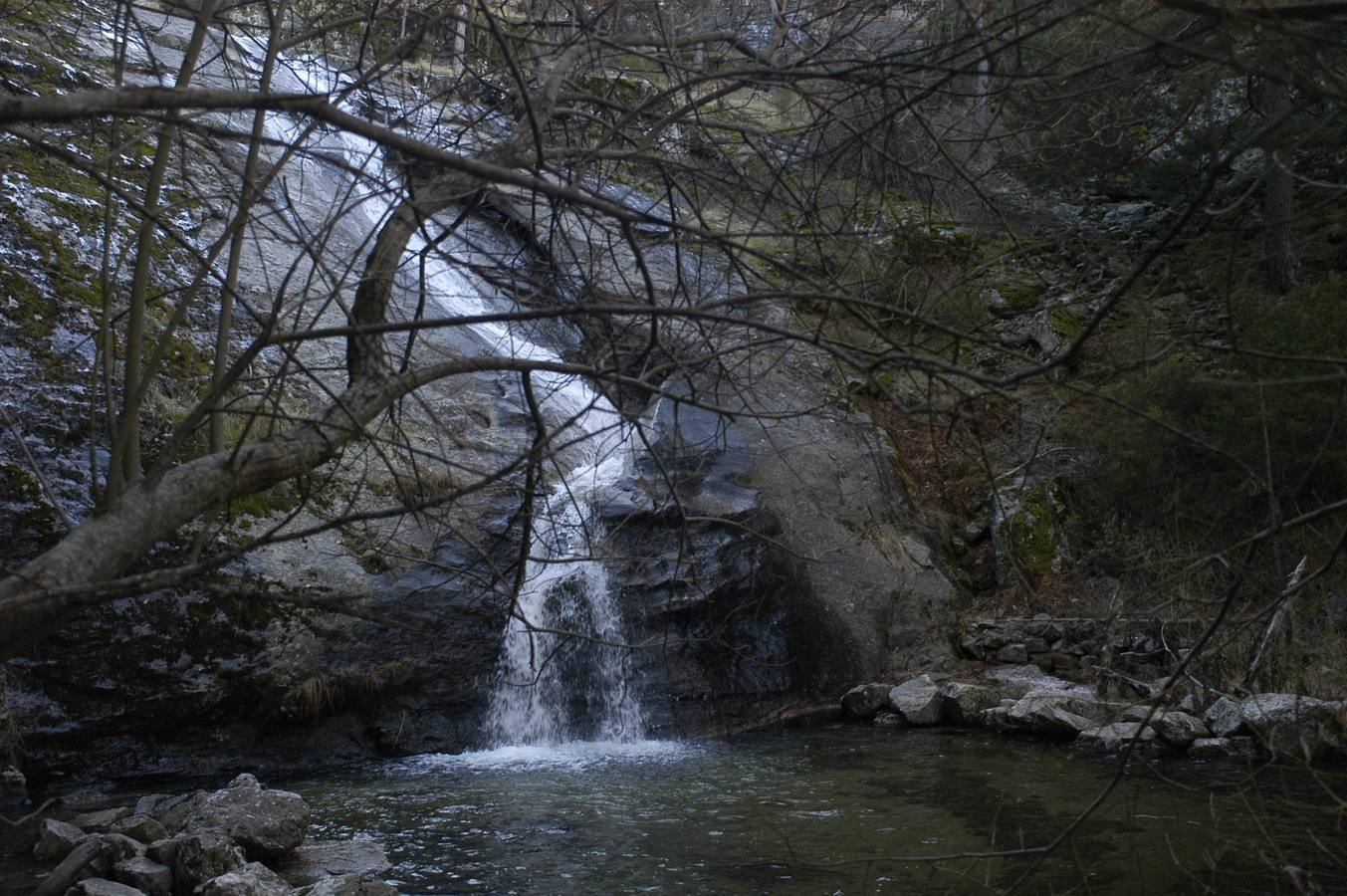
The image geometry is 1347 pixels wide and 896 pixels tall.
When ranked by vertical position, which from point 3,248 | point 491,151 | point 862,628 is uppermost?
point 3,248

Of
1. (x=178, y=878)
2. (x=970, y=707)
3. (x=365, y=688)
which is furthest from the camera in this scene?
(x=970, y=707)

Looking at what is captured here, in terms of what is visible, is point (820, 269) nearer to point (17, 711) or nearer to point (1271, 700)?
point (1271, 700)

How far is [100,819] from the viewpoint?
5914mm

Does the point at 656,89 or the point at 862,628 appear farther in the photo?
the point at 862,628

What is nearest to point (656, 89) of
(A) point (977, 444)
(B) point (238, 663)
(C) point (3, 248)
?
(A) point (977, 444)

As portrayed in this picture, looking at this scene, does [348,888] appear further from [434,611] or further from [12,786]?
[434,611]

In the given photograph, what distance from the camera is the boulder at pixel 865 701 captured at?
944 cm

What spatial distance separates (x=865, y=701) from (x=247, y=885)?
6002 millimetres

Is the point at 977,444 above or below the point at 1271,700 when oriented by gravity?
above

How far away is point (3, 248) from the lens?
8258mm

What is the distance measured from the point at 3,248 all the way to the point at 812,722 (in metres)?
7.74

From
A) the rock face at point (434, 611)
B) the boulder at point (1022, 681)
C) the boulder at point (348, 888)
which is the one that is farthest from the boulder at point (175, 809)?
the boulder at point (1022, 681)

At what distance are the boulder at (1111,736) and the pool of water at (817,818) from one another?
245 mm

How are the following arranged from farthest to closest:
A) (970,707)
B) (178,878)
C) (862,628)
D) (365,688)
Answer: (862,628)
(970,707)
(365,688)
(178,878)
